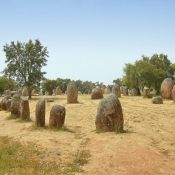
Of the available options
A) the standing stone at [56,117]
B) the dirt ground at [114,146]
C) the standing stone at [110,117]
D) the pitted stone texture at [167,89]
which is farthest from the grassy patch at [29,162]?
the pitted stone texture at [167,89]

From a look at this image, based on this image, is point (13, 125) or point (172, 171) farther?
point (13, 125)

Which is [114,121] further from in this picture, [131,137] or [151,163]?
[151,163]

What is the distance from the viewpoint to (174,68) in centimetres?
3706

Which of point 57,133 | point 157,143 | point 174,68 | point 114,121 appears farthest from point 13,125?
point 174,68

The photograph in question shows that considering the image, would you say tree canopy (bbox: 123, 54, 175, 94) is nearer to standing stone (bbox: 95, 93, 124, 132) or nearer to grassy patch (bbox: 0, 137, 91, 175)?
standing stone (bbox: 95, 93, 124, 132)

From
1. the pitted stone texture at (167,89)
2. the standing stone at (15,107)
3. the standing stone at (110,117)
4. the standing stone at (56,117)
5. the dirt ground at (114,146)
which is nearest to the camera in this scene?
the dirt ground at (114,146)

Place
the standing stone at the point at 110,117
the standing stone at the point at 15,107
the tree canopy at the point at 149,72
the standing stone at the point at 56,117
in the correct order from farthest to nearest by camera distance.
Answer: the tree canopy at the point at 149,72 → the standing stone at the point at 15,107 → the standing stone at the point at 56,117 → the standing stone at the point at 110,117

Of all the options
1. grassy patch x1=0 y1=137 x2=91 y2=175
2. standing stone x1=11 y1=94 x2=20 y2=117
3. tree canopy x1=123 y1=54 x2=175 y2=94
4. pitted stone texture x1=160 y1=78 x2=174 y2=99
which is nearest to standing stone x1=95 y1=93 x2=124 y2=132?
grassy patch x1=0 y1=137 x2=91 y2=175

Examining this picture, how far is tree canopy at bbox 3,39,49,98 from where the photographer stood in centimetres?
3034

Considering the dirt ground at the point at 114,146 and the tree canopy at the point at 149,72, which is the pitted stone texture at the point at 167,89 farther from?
the dirt ground at the point at 114,146

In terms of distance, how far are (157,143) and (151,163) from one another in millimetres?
1986

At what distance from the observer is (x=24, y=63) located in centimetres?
3053

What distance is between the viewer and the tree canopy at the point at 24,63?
3034 centimetres

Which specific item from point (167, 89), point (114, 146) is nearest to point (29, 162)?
point (114, 146)
